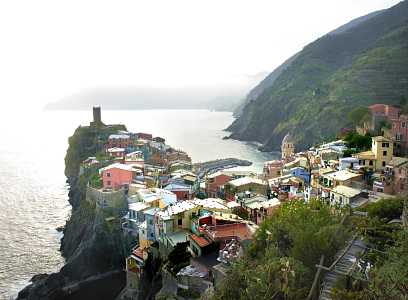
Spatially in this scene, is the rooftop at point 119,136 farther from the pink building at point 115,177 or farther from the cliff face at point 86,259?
the pink building at point 115,177

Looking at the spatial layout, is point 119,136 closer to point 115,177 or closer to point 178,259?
point 115,177

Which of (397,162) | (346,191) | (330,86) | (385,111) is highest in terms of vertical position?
(330,86)

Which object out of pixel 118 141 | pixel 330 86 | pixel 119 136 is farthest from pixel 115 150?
pixel 330 86

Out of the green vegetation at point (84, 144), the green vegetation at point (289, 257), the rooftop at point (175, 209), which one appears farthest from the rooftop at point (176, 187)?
the green vegetation at point (84, 144)

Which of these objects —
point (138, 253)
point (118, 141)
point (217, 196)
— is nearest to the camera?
point (138, 253)

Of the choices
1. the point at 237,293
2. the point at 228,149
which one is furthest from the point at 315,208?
the point at 228,149

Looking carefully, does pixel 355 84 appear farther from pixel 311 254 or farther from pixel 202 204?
pixel 311 254

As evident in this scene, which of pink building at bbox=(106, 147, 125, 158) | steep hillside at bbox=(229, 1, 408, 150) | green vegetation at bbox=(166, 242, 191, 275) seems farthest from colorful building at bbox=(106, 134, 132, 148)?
steep hillside at bbox=(229, 1, 408, 150)
